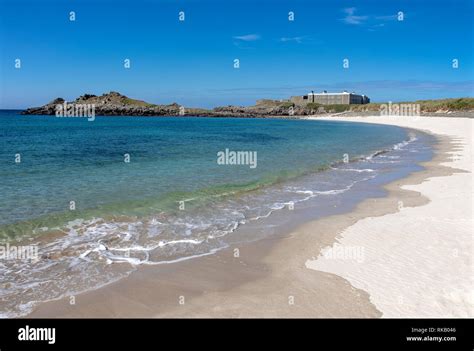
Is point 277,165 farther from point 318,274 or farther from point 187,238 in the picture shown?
point 318,274

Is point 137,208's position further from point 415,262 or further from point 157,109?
point 157,109

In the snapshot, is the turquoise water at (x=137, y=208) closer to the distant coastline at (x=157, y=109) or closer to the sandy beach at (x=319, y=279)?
the sandy beach at (x=319, y=279)

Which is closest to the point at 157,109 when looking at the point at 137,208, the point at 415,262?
the point at 137,208

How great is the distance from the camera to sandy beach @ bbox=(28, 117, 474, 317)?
6457 mm

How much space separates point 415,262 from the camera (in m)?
8.34

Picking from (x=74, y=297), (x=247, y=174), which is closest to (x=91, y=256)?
(x=74, y=297)

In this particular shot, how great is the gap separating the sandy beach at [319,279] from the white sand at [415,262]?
0.02m

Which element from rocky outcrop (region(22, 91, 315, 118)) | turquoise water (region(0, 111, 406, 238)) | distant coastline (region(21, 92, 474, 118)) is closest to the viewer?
turquoise water (region(0, 111, 406, 238))

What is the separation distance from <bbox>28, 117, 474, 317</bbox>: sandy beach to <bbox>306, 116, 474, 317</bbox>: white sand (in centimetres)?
2

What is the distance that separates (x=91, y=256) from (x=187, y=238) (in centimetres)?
258

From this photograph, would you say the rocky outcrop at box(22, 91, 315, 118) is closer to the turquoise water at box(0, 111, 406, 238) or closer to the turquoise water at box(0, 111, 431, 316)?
the turquoise water at box(0, 111, 406, 238)

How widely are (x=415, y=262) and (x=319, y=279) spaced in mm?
→ 2410

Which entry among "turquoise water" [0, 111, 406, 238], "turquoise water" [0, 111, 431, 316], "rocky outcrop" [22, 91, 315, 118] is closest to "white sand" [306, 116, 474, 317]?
"turquoise water" [0, 111, 431, 316]
